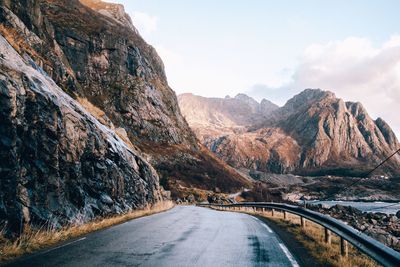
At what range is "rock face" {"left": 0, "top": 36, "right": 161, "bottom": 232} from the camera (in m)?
11.0

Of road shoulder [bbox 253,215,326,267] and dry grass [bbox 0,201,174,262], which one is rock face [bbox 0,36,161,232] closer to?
dry grass [bbox 0,201,174,262]

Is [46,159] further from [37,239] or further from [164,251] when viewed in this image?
[164,251]

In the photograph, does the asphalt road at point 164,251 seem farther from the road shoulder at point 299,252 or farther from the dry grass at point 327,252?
the dry grass at point 327,252

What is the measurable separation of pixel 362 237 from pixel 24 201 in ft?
31.6

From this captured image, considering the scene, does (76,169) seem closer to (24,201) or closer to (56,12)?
(24,201)

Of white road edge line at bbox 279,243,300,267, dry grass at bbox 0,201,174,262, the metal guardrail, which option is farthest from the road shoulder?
dry grass at bbox 0,201,174,262

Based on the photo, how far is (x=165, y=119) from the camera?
129625mm

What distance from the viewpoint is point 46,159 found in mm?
13125

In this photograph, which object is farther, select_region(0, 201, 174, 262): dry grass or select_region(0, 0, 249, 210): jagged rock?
select_region(0, 0, 249, 210): jagged rock

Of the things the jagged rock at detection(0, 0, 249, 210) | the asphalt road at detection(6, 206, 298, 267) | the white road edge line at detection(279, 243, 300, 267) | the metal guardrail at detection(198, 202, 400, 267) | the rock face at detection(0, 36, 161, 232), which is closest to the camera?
the metal guardrail at detection(198, 202, 400, 267)

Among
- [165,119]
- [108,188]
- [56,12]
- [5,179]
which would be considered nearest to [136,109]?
[165,119]

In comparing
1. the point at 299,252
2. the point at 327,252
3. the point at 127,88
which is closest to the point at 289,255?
the point at 299,252

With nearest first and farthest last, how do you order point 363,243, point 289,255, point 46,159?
point 363,243
point 289,255
point 46,159

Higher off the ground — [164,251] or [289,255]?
[164,251]
